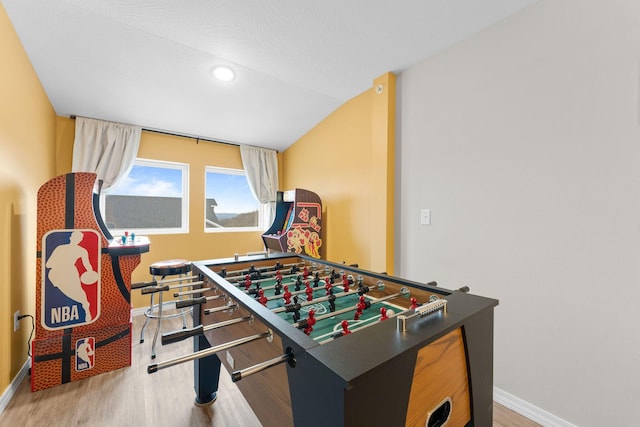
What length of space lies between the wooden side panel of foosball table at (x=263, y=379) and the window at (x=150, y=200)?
2.74m

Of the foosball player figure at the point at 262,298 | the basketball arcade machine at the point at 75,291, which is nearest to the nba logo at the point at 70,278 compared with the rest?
the basketball arcade machine at the point at 75,291

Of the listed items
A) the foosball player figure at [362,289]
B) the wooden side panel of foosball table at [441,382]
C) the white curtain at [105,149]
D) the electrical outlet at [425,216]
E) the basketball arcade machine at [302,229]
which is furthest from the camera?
the basketball arcade machine at [302,229]

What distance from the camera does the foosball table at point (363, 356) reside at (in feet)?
1.90

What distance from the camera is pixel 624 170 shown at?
1.27 meters

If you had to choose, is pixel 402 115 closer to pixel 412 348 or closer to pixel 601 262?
pixel 601 262

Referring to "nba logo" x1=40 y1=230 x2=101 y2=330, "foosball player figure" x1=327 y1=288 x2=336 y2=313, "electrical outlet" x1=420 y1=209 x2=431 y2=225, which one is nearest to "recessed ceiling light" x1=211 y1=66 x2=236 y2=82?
"nba logo" x1=40 y1=230 x2=101 y2=330

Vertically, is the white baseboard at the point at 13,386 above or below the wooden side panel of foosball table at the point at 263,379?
below

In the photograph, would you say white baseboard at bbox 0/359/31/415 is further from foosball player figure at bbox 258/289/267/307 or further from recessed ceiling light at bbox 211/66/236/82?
recessed ceiling light at bbox 211/66/236/82

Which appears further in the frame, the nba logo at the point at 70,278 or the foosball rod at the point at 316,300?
the nba logo at the point at 70,278

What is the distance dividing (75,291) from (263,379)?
1.86m

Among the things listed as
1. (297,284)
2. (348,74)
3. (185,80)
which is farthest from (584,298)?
(185,80)

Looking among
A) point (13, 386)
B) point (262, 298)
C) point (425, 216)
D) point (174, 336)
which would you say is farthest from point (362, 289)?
point (13, 386)

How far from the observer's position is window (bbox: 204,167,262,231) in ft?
12.2

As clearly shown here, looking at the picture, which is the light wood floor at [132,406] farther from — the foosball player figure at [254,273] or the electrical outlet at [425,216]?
the electrical outlet at [425,216]
